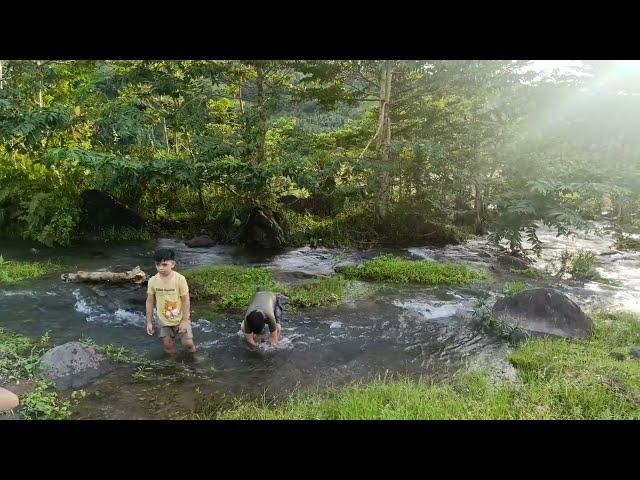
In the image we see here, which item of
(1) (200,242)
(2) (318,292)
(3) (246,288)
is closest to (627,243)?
(2) (318,292)

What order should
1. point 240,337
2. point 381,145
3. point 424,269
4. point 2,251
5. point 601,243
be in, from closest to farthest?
point 240,337, point 424,269, point 2,251, point 381,145, point 601,243

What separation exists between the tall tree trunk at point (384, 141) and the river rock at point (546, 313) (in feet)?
22.0

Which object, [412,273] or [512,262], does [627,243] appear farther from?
[412,273]

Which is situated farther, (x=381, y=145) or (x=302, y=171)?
(x=381, y=145)

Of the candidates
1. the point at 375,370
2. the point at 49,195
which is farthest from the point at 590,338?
the point at 49,195

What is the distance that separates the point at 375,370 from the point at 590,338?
390 centimetres

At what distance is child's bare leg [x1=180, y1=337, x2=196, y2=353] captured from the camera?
6879 millimetres

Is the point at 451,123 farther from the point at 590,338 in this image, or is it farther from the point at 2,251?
the point at 2,251

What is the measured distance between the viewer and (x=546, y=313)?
8305 millimetres

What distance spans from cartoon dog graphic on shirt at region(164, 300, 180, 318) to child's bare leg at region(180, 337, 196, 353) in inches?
17.1

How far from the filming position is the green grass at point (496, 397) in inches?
187

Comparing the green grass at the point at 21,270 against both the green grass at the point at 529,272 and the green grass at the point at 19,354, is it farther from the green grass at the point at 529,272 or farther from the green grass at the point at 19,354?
the green grass at the point at 529,272

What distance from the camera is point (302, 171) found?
13.0m

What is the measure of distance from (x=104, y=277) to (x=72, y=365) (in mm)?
4676
